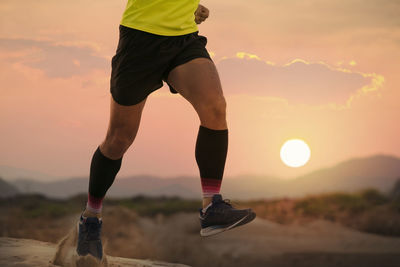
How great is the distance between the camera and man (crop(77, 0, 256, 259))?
306 cm

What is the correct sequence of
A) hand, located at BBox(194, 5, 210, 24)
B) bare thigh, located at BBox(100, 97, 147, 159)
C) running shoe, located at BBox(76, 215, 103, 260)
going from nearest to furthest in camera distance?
bare thigh, located at BBox(100, 97, 147, 159), hand, located at BBox(194, 5, 210, 24), running shoe, located at BBox(76, 215, 103, 260)

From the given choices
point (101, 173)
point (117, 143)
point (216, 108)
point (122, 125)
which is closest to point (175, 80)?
point (216, 108)

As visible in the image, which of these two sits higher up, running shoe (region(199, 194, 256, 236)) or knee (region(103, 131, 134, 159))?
knee (region(103, 131, 134, 159))

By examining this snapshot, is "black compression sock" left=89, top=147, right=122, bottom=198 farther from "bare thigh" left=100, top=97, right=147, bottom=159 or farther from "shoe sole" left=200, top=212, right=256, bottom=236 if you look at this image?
"shoe sole" left=200, top=212, right=256, bottom=236

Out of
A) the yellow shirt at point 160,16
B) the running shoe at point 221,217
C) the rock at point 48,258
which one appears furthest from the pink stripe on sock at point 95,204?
the yellow shirt at point 160,16

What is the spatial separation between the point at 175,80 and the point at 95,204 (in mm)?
1133

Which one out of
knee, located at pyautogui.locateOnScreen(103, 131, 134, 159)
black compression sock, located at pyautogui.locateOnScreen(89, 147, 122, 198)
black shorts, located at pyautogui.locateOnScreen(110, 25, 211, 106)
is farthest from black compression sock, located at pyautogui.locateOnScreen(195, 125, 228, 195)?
black compression sock, located at pyautogui.locateOnScreen(89, 147, 122, 198)

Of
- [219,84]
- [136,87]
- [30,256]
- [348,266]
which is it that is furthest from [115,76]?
[348,266]

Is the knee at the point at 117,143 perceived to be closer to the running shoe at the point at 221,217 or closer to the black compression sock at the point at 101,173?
the black compression sock at the point at 101,173

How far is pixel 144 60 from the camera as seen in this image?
3068 mm

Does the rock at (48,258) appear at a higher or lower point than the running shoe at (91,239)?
lower

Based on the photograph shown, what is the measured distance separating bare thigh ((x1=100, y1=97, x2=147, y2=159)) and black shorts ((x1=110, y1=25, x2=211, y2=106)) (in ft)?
0.16

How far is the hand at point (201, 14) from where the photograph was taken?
11.1 ft

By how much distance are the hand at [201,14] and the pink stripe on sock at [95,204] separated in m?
1.43
